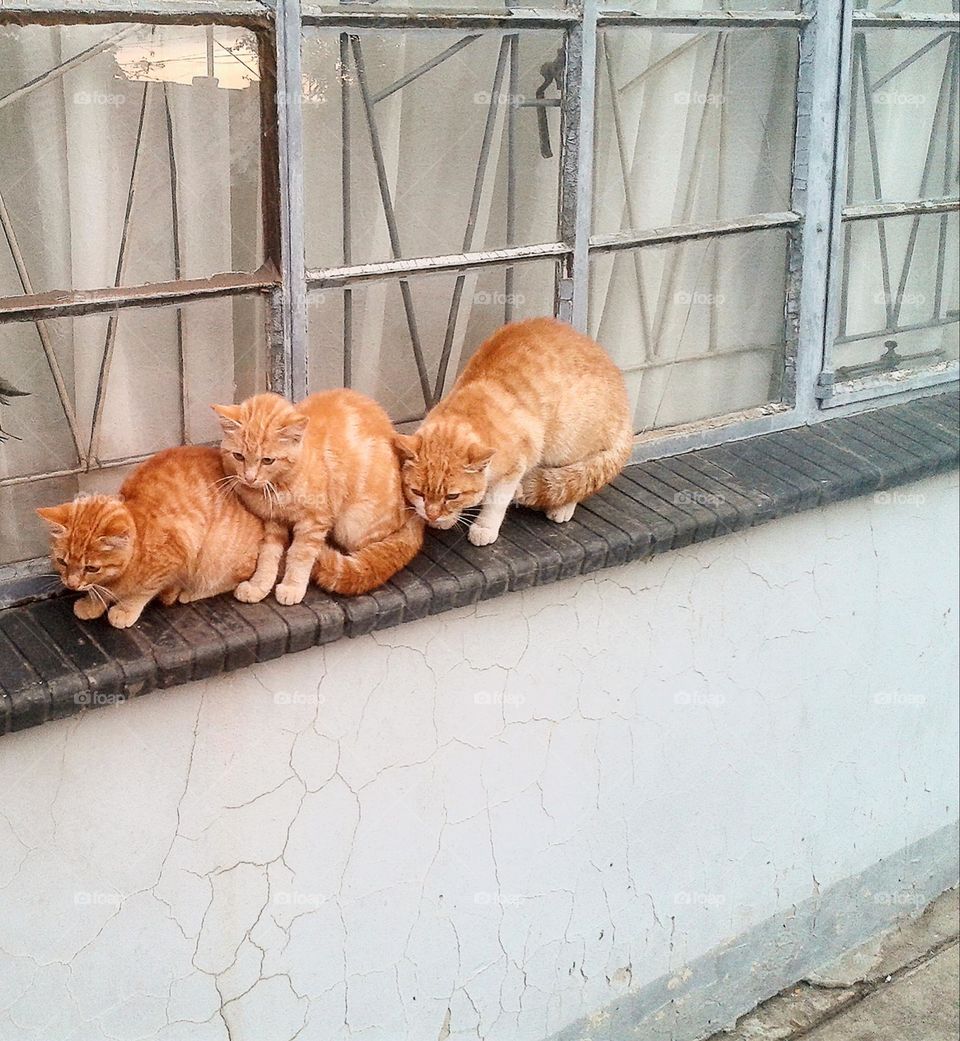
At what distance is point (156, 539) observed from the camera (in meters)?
2.45

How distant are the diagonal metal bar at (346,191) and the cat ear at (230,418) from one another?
0.47 metres

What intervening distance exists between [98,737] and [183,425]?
0.73m

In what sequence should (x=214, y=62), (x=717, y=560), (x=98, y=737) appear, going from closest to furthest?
(x=98, y=737)
(x=214, y=62)
(x=717, y=560)

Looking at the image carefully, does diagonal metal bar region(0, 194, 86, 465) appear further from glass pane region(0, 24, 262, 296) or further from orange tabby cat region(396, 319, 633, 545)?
orange tabby cat region(396, 319, 633, 545)

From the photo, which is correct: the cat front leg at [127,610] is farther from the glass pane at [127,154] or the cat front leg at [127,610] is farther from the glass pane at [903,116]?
the glass pane at [903,116]

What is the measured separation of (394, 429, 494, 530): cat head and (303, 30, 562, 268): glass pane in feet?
1.52

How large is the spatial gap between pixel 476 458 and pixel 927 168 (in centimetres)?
211

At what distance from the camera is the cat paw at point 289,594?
8.46 ft

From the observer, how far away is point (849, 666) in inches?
151

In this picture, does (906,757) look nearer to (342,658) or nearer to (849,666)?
(849,666)

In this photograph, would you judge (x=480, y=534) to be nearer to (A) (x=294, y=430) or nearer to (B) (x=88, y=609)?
(A) (x=294, y=430)

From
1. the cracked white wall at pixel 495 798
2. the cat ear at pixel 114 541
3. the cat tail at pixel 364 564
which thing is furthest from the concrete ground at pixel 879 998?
the cat ear at pixel 114 541

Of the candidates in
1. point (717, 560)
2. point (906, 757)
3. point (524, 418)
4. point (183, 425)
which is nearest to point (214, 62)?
point (183, 425)

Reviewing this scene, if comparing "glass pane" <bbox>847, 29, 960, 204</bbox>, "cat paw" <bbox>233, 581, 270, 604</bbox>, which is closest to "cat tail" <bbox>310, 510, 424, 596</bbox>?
"cat paw" <bbox>233, 581, 270, 604</bbox>
